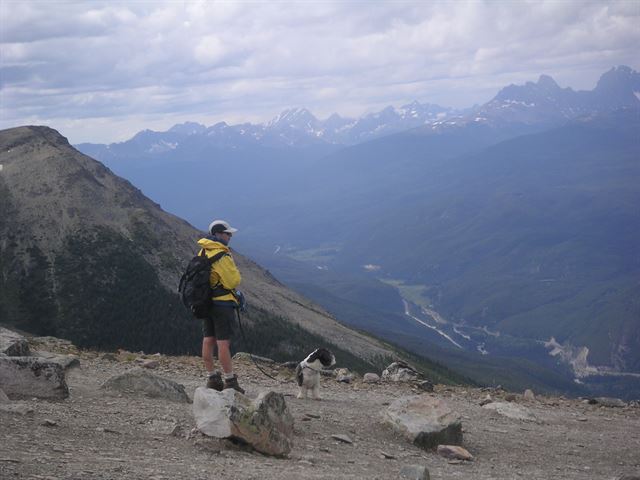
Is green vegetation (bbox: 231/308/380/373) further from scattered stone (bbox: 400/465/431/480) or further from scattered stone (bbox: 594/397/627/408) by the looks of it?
scattered stone (bbox: 400/465/431/480)

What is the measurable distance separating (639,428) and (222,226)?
470 inches

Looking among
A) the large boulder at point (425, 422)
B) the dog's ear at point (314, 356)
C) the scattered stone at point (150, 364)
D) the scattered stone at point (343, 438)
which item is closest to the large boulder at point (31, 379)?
the scattered stone at point (343, 438)

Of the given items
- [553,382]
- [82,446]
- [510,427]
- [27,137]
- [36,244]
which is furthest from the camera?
[553,382]

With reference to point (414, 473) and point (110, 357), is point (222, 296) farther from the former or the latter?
point (110, 357)

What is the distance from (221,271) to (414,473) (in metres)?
5.46

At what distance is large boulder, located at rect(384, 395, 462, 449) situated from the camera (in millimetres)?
14156

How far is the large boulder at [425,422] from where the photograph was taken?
46.4 ft

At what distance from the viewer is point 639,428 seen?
1869cm

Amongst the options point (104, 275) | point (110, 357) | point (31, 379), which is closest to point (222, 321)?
point (31, 379)

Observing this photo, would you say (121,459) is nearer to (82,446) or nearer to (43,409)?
(82,446)

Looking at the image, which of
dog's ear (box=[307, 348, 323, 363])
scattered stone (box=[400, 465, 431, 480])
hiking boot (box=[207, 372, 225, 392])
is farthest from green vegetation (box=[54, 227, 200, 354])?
scattered stone (box=[400, 465, 431, 480])

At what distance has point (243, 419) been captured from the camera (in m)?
11.5

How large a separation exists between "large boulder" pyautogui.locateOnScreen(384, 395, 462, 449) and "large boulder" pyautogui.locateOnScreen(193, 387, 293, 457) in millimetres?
3229

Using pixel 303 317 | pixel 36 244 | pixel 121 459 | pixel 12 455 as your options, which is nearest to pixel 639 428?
pixel 121 459
